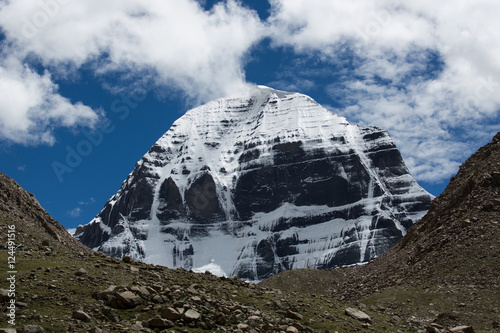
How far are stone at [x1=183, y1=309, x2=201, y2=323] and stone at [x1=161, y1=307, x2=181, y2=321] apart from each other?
1.31 ft

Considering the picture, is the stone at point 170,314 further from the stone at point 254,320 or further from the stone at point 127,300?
the stone at point 254,320

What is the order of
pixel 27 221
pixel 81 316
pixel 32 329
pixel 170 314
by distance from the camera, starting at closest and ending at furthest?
pixel 32 329 → pixel 81 316 → pixel 170 314 → pixel 27 221

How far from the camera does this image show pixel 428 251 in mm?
68000

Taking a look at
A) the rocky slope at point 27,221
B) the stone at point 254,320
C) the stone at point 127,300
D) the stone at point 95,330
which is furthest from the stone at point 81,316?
the rocky slope at point 27,221

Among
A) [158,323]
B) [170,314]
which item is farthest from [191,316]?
[158,323]

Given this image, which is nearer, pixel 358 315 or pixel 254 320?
pixel 254 320

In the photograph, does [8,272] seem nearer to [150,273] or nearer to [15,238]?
[150,273]

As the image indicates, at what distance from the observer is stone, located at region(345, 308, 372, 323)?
3737 centimetres

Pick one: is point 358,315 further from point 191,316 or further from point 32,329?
point 32,329

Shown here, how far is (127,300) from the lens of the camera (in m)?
29.2

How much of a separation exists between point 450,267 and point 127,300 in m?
39.7

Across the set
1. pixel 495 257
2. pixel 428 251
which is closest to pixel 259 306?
pixel 495 257

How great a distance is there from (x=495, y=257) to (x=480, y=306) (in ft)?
35.2

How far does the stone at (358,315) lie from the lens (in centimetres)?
3737
